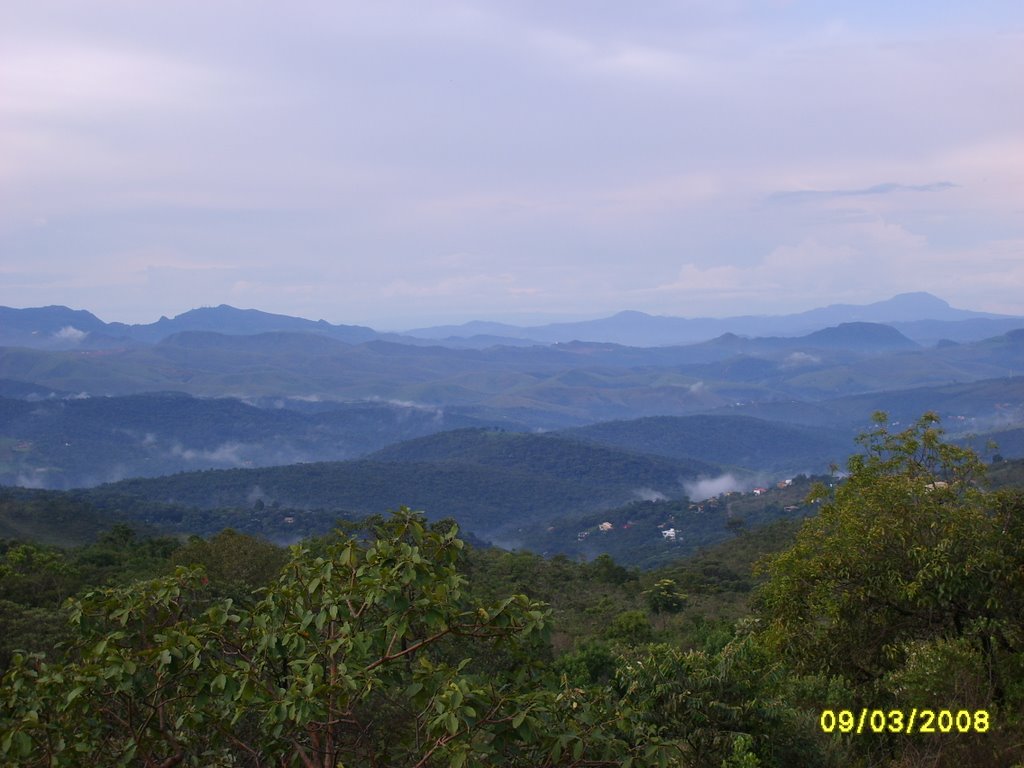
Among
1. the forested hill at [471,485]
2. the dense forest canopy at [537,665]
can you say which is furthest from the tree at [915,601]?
the forested hill at [471,485]

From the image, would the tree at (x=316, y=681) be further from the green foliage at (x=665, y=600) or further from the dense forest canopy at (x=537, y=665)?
the green foliage at (x=665, y=600)

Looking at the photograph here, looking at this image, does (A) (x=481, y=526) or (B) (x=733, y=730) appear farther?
(A) (x=481, y=526)

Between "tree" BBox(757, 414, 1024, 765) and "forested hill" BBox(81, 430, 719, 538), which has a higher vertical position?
"tree" BBox(757, 414, 1024, 765)

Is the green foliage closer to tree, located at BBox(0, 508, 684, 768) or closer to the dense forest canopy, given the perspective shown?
the dense forest canopy

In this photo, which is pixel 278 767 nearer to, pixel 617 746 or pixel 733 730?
pixel 617 746

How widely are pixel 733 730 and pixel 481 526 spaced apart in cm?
13426

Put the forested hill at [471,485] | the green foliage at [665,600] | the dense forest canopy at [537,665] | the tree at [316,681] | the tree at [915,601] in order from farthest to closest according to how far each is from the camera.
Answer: the forested hill at [471,485]
the green foliage at [665,600]
the tree at [915,601]
the dense forest canopy at [537,665]
the tree at [316,681]

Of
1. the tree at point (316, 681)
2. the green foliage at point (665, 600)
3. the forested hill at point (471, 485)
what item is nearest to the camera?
the tree at point (316, 681)

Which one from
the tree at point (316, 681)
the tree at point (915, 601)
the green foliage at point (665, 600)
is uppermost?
the tree at point (316, 681)

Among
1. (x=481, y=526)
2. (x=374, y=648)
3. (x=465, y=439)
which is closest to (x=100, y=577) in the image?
(x=374, y=648)

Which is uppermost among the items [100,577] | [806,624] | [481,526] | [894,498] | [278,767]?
[894,498]

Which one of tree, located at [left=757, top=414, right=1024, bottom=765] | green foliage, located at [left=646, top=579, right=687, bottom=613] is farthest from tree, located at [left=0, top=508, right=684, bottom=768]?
green foliage, located at [left=646, top=579, right=687, bottom=613]

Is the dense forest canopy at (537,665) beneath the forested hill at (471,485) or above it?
above

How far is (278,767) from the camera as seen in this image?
206 inches
